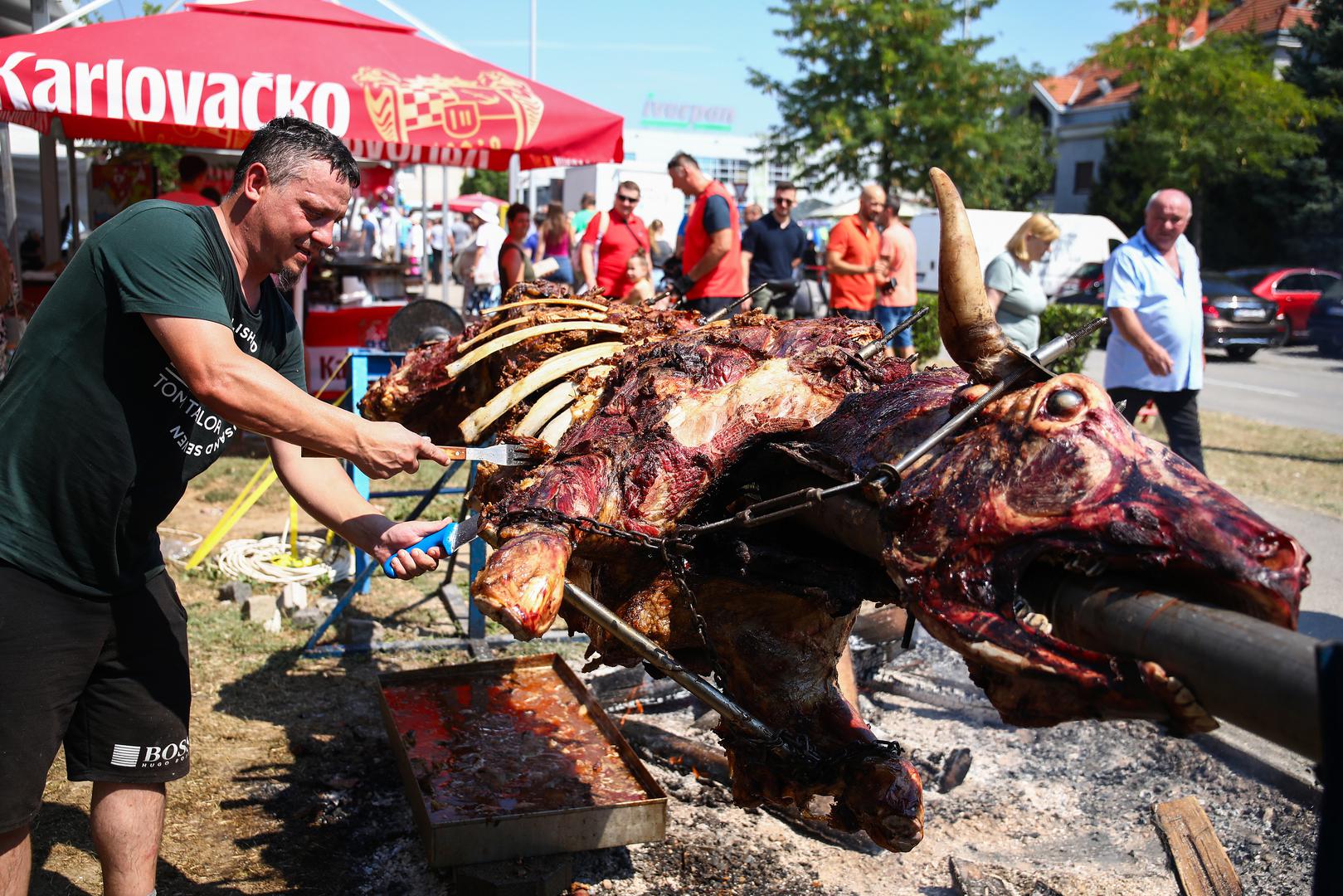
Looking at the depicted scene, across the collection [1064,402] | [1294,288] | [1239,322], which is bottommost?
[1239,322]

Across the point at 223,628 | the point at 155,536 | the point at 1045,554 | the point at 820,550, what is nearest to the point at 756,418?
the point at 820,550

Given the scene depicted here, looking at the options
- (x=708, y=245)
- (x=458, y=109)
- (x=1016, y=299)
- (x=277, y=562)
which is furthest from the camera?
(x=708, y=245)

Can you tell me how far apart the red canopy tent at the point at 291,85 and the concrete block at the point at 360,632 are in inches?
134

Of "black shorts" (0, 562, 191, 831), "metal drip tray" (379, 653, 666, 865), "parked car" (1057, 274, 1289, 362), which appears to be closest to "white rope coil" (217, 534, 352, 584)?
"metal drip tray" (379, 653, 666, 865)

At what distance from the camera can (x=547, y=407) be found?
3562mm

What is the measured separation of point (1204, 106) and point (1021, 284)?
26902 millimetres

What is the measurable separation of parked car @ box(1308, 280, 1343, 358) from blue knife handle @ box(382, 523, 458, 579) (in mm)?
22731

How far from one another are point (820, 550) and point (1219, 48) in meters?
32.3

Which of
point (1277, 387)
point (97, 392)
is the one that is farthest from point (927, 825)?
point (1277, 387)

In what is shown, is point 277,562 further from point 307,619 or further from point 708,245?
point 708,245

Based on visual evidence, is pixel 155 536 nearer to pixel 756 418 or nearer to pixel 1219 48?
pixel 756 418

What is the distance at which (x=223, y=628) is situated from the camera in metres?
5.81

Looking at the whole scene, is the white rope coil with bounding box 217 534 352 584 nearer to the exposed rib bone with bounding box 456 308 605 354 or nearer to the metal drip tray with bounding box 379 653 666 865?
the metal drip tray with bounding box 379 653 666 865

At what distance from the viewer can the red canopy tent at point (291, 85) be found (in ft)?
22.2
